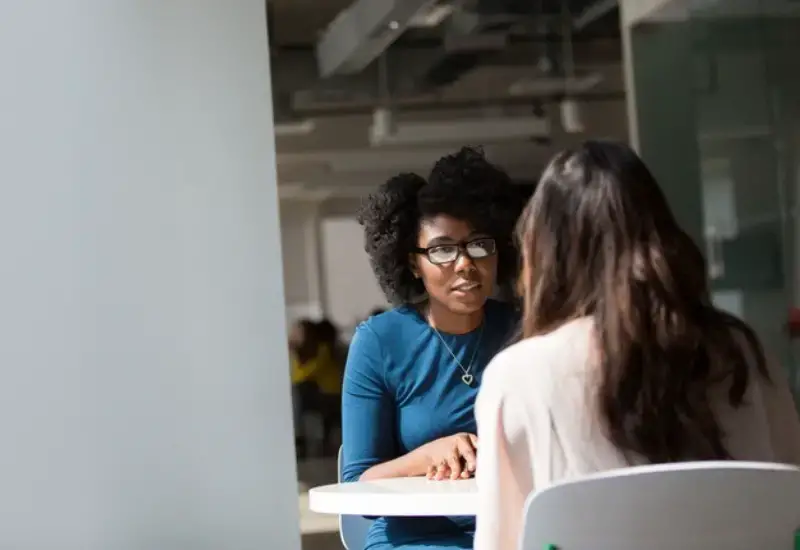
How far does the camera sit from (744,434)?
4.95ft

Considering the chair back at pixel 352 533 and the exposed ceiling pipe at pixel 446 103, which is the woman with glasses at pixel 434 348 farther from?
the exposed ceiling pipe at pixel 446 103

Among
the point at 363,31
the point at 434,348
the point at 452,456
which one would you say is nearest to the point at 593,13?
the point at 363,31

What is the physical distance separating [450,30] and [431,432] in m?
4.64

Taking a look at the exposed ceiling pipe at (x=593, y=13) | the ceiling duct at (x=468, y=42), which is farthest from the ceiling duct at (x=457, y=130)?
the exposed ceiling pipe at (x=593, y=13)

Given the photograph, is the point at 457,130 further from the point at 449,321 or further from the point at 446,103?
the point at 449,321

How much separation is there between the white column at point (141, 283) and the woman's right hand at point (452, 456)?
36cm

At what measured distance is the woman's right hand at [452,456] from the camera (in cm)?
204

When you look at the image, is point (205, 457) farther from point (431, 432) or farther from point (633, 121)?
point (633, 121)

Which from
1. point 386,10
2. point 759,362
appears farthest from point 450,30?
point 759,362

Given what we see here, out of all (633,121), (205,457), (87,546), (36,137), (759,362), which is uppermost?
(633,121)

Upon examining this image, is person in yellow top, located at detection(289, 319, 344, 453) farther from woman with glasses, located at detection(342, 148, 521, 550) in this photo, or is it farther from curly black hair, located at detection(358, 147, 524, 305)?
woman with glasses, located at detection(342, 148, 521, 550)

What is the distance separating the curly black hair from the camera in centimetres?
236

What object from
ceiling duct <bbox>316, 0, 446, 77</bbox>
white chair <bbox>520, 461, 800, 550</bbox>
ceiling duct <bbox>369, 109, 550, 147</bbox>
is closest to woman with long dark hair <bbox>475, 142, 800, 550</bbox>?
white chair <bbox>520, 461, 800, 550</bbox>

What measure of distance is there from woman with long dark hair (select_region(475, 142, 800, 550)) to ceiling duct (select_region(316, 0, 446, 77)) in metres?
3.52
